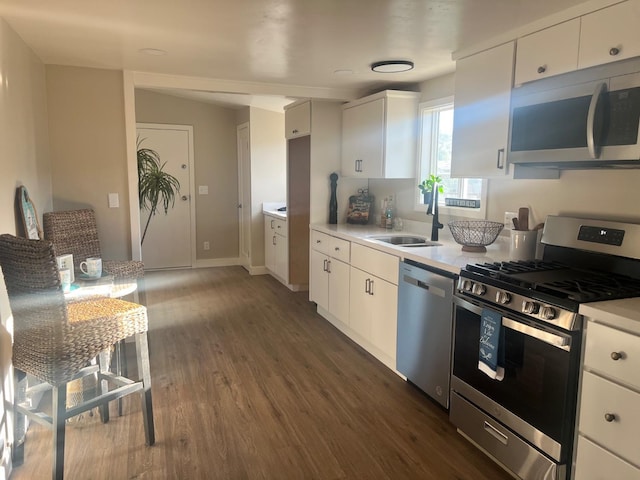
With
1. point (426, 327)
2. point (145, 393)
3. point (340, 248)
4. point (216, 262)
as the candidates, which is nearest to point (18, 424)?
point (145, 393)

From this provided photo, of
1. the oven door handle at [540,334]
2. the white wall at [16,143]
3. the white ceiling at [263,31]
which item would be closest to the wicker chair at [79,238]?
the white wall at [16,143]

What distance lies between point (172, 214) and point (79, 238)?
3.14m

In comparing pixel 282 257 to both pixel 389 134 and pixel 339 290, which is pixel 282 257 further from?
pixel 389 134

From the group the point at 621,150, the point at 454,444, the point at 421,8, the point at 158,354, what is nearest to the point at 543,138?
the point at 621,150

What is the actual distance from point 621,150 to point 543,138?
1.45 ft

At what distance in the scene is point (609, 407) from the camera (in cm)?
167

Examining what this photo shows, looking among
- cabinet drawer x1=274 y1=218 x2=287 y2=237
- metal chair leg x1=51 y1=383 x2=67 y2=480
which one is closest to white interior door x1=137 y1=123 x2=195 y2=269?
cabinet drawer x1=274 y1=218 x2=287 y2=237

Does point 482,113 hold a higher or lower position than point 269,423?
higher

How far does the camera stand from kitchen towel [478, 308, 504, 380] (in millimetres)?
2092

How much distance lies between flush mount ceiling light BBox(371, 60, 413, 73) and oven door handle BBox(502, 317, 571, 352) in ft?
6.63

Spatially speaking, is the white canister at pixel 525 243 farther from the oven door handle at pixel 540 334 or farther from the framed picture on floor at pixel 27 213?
the framed picture on floor at pixel 27 213

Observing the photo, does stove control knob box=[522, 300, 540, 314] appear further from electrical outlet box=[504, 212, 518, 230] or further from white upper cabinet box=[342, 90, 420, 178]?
white upper cabinet box=[342, 90, 420, 178]

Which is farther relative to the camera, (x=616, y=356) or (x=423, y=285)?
(x=423, y=285)

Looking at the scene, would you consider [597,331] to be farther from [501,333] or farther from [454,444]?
[454,444]
